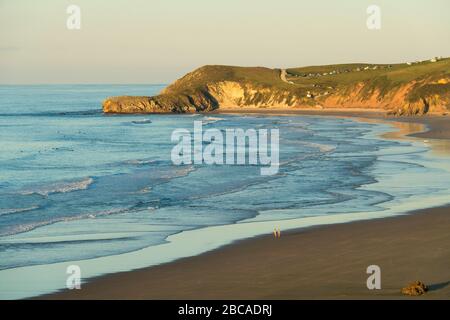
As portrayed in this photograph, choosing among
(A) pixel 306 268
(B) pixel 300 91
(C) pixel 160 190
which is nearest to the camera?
(A) pixel 306 268

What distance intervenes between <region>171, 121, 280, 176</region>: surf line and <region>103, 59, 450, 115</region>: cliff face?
32.5m

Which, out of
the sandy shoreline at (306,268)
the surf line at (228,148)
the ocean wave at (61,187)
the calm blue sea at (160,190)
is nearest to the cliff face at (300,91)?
the surf line at (228,148)

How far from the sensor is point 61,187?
39.3m

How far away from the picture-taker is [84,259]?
22.4 metres

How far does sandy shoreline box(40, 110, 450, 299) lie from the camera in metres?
18.0

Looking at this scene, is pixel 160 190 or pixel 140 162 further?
pixel 140 162

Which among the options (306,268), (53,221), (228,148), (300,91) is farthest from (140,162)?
(300,91)

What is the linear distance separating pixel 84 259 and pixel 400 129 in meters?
61.0

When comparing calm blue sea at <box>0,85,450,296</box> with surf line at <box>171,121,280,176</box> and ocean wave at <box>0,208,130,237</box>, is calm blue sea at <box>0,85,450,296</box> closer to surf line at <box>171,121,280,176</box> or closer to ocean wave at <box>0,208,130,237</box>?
ocean wave at <box>0,208,130,237</box>

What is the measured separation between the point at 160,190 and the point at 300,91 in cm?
10581

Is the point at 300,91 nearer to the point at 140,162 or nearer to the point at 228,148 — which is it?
the point at 228,148

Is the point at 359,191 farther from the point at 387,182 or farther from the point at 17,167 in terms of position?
the point at 17,167

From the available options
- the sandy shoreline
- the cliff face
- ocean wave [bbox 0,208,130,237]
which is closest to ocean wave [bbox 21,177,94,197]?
ocean wave [bbox 0,208,130,237]

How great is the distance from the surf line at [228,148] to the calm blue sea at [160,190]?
1162mm
